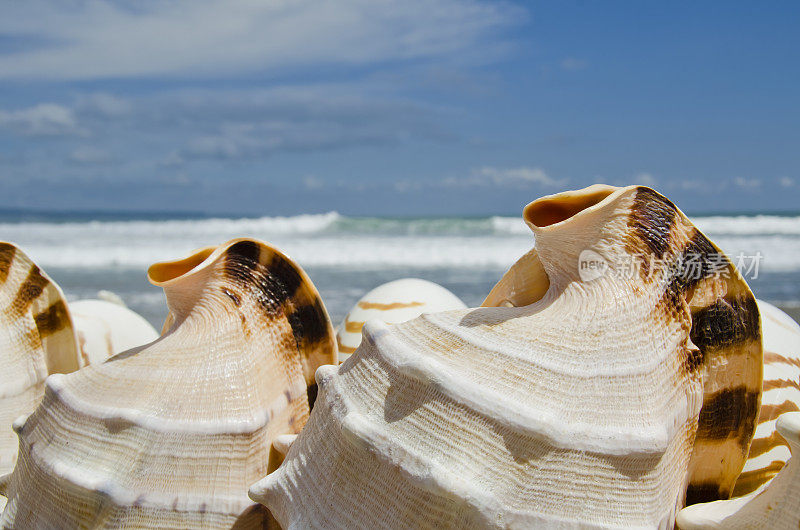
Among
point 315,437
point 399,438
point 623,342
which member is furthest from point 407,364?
point 623,342

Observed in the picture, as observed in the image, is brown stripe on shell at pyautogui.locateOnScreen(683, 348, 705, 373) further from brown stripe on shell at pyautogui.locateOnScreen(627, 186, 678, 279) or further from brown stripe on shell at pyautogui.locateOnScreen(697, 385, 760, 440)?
brown stripe on shell at pyautogui.locateOnScreen(627, 186, 678, 279)

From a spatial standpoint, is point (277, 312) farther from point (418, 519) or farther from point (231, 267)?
point (418, 519)

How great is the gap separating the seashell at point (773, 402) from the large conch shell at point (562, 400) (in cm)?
27

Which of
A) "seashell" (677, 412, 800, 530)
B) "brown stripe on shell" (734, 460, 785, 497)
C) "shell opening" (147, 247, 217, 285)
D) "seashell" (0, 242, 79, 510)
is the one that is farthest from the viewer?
"seashell" (0, 242, 79, 510)

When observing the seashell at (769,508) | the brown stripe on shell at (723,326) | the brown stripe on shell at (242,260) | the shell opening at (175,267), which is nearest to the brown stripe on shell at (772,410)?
the brown stripe on shell at (723,326)

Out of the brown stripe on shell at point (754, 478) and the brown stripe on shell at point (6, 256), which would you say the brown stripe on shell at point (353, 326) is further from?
the brown stripe on shell at point (754, 478)

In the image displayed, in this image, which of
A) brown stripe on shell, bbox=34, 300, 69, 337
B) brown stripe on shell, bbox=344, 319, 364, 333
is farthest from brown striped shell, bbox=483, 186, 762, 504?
brown stripe on shell, bbox=34, 300, 69, 337

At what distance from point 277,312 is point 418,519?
0.90 metres

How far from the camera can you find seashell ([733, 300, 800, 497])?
6.90 ft

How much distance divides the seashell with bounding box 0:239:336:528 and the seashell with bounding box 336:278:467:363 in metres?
1.22

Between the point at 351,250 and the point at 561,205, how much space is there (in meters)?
15.8

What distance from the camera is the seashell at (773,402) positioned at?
6.90ft

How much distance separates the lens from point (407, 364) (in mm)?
1675

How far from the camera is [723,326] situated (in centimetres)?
181
